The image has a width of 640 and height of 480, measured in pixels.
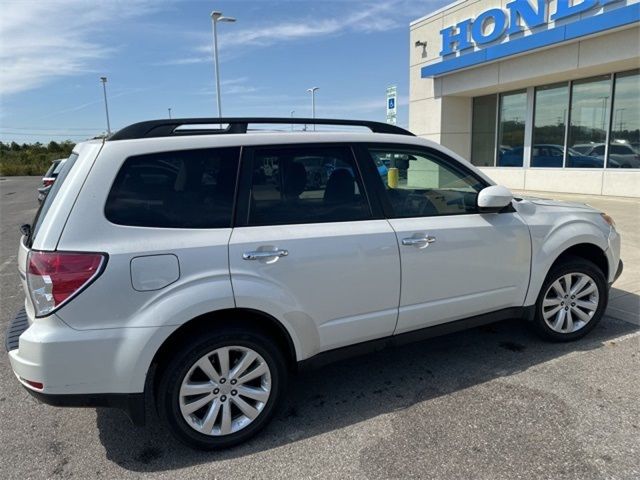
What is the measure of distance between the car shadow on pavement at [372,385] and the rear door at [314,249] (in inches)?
18.1

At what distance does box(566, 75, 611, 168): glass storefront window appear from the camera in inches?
467

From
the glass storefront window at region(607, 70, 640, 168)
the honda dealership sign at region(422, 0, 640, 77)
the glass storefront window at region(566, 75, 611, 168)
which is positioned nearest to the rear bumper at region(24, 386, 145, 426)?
the honda dealership sign at region(422, 0, 640, 77)

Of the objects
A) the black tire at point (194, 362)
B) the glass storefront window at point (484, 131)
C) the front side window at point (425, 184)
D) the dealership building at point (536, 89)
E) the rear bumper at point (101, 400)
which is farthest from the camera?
the glass storefront window at point (484, 131)

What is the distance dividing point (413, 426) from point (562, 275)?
6.17 ft

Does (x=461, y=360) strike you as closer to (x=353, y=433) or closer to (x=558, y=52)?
(x=353, y=433)

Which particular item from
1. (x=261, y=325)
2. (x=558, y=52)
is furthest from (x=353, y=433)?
(x=558, y=52)

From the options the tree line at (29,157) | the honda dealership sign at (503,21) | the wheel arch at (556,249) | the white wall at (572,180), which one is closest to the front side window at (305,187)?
the wheel arch at (556,249)

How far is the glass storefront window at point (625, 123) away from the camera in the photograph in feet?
36.6

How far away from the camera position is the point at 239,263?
2631 millimetres

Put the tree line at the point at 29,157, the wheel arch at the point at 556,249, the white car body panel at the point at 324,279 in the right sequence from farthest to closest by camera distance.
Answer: the tree line at the point at 29,157 < the wheel arch at the point at 556,249 < the white car body panel at the point at 324,279

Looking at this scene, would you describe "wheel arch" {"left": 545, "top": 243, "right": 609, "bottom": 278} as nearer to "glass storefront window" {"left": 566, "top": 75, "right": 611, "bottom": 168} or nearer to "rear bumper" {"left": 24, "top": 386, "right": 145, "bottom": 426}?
"rear bumper" {"left": 24, "top": 386, "right": 145, "bottom": 426}

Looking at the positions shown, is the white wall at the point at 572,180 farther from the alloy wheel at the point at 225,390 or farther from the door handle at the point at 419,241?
the alloy wheel at the point at 225,390

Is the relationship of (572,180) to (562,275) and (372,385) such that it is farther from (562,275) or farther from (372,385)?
(372,385)

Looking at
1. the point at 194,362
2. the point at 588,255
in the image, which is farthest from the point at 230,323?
the point at 588,255
